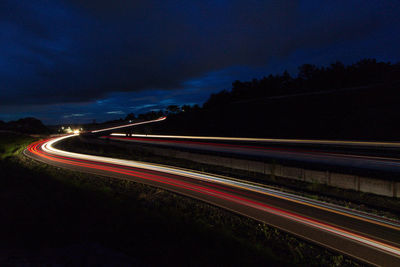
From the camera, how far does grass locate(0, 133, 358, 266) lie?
5.91 meters

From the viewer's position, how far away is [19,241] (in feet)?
20.6

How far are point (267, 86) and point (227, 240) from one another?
209ft

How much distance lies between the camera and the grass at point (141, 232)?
19.4 ft

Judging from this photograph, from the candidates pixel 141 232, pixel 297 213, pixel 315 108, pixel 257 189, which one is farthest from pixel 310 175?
pixel 315 108

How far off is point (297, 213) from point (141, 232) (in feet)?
22.5

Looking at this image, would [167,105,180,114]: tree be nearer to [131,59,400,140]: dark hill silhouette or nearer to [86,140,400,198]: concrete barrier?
[131,59,400,140]: dark hill silhouette

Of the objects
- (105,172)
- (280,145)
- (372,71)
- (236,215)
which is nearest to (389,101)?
(280,145)

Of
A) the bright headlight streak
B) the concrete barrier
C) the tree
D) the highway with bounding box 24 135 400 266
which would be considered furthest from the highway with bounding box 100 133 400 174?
the tree

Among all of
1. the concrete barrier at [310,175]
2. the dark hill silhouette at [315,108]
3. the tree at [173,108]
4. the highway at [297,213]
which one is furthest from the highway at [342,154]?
the tree at [173,108]

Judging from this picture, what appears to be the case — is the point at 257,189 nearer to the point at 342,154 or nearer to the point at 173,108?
the point at 342,154

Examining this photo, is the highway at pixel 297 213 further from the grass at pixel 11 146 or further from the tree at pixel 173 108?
the tree at pixel 173 108

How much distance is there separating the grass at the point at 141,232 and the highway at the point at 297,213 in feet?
1.96

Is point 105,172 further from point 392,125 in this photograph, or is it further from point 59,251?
point 392,125

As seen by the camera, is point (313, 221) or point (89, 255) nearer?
point (89, 255)
